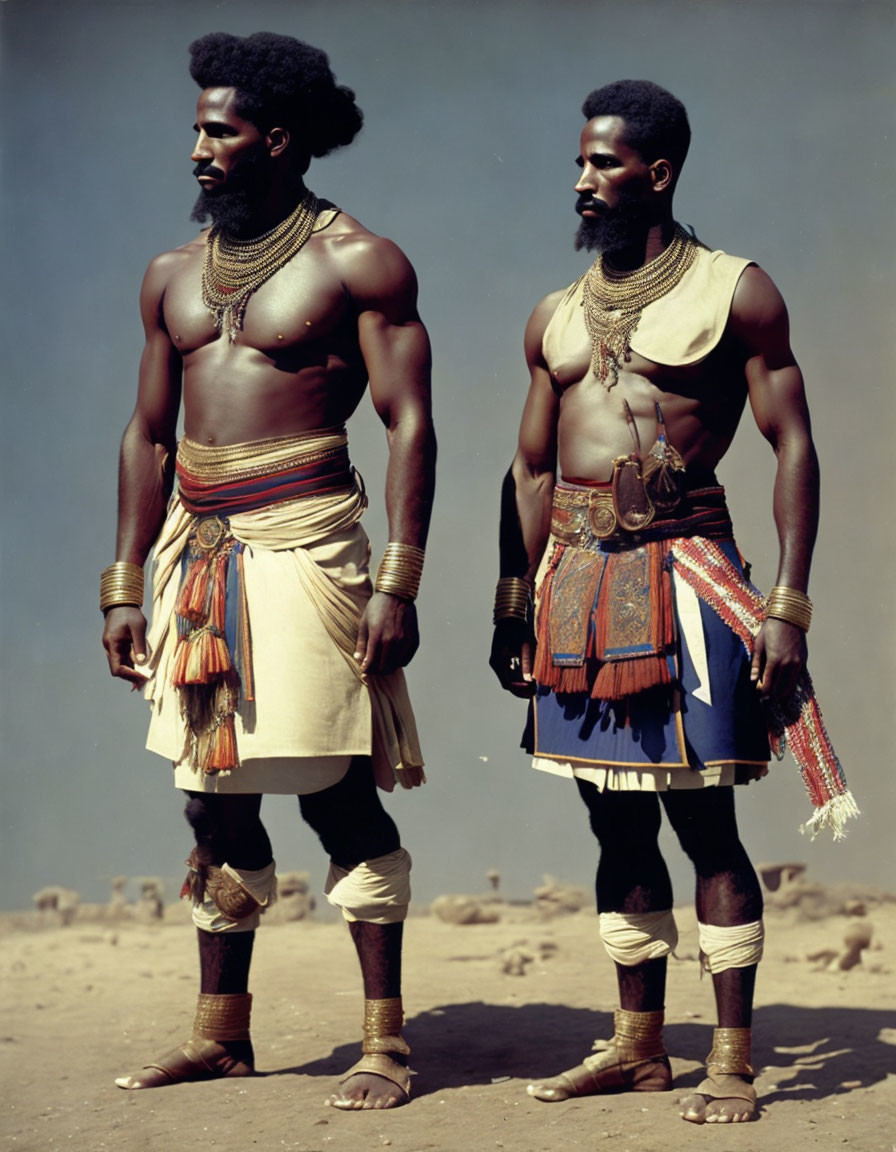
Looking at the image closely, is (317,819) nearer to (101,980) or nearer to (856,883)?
(101,980)

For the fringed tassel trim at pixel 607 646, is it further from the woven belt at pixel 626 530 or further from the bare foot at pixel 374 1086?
the bare foot at pixel 374 1086

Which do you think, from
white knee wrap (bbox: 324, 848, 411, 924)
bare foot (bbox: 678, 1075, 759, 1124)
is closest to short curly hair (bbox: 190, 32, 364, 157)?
white knee wrap (bbox: 324, 848, 411, 924)

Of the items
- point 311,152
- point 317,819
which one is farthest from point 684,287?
point 317,819

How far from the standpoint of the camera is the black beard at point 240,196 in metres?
5.01

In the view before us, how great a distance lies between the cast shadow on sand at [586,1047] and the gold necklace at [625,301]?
2125mm

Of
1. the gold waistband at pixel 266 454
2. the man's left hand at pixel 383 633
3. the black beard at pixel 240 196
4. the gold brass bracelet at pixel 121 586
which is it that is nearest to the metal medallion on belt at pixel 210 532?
the gold waistband at pixel 266 454

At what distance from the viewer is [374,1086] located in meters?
4.95

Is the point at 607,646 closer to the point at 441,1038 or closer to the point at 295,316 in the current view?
the point at 295,316

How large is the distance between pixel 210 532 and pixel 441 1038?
81.5 inches

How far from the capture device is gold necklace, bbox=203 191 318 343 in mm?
5035

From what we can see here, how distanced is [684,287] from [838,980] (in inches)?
130

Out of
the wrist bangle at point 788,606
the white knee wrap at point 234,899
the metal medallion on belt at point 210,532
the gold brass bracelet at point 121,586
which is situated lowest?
the white knee wrap at point 234,899

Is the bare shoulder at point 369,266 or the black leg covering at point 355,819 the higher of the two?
the bare shoulder at point 369,266

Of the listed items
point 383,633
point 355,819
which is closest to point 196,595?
point 383,633
